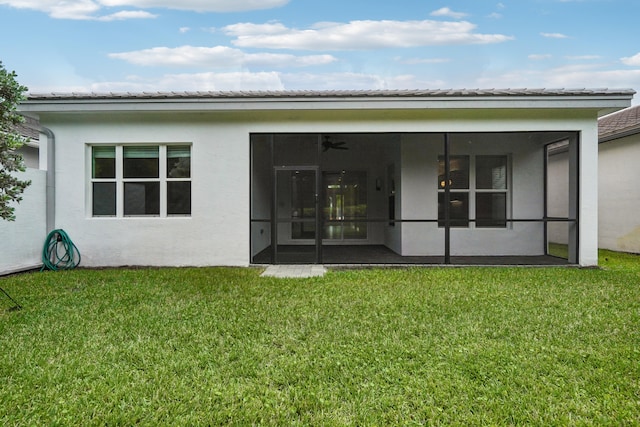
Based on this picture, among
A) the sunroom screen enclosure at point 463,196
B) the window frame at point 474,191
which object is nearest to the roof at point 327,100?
the sunroom screen enclosure at point 463,196

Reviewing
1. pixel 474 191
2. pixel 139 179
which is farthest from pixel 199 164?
pixel 474 191

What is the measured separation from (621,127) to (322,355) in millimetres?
10888

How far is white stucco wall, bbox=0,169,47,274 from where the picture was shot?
618cm

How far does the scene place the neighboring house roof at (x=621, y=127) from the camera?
8.91m

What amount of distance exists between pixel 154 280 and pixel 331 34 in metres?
11.2

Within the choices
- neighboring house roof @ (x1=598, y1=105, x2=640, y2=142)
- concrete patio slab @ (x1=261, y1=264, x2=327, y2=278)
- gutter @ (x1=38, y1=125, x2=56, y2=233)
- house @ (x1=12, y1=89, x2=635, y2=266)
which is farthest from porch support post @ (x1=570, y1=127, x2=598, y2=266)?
gutter @ (x1=38, y1=125, x2=56, y2=233)

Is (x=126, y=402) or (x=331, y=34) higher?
(x=331, y=34)

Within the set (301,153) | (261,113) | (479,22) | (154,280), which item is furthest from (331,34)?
(154,280)

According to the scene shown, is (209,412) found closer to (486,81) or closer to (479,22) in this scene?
(479,22)

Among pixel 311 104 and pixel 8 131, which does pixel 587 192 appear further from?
pixel 8 131

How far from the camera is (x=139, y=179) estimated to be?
23.6 ft

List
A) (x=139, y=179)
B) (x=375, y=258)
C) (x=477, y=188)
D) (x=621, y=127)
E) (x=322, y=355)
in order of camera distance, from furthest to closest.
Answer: (x=621, y=127)
(x=477, y=188)
(x=375, y=258)
(x=139, y=179)
(x=322, y=355)

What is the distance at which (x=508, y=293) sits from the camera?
4.86m

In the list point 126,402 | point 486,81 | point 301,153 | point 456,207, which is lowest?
point 126,402
